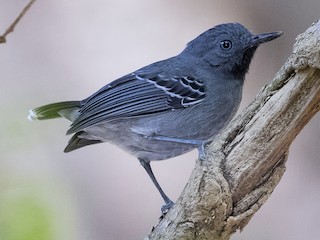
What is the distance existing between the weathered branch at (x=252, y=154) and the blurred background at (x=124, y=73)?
122cm

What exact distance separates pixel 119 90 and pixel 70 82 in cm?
96

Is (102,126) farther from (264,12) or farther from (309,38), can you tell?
(264,12)

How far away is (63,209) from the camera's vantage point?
2047mm

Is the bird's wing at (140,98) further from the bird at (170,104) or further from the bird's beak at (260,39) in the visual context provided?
the bird's beak at (260,39)

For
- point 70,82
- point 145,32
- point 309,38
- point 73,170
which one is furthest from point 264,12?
point 309,38

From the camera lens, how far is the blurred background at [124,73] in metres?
3.49

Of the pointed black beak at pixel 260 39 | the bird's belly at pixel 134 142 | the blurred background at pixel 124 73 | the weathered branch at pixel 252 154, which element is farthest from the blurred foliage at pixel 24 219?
the blurred background at pixel 124 73

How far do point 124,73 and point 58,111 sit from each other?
1030 mm

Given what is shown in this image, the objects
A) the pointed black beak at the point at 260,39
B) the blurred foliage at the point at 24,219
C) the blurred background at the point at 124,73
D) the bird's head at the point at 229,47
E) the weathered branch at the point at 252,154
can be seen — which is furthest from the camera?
the blurred background at the point at 124,73

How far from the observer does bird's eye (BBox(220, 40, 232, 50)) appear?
9.19ft

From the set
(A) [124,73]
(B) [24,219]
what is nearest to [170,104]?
(A) [124,73]

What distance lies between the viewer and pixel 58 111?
2.75 meters

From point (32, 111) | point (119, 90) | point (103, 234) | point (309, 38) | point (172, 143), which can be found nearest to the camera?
point (309, 38)

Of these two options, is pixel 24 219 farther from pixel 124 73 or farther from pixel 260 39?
pixel 124 73
